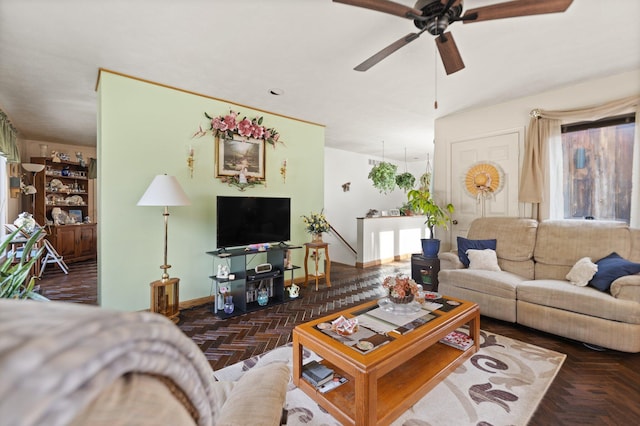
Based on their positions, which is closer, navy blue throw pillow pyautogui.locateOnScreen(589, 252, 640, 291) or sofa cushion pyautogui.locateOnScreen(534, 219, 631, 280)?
navy blue throw pillow pyautogui.locateOnScreen(589, 252, 640, 291)

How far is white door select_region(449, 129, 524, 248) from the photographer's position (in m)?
3.97

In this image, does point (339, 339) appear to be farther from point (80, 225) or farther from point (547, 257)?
point (80, 225)

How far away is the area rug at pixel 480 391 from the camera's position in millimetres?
1712

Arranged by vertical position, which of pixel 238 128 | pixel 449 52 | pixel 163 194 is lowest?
pixel 163 194

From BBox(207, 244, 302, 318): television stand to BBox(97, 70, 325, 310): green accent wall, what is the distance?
0.35 m

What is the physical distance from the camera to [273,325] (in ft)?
10.0

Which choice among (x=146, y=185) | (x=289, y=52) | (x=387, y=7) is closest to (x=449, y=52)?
(x=387, y=7)

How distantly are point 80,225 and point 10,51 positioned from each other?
4.51 metres

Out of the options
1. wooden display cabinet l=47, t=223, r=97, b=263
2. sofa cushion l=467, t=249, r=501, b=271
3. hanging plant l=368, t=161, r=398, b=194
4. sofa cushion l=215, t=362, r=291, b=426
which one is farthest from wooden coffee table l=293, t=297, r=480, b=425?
wooden display cabinet l=47, t=223, r=97, b=263

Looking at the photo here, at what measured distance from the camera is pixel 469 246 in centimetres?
370

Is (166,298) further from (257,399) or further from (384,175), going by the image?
(384,175)

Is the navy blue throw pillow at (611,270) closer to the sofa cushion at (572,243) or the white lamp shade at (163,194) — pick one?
the sofa cushion at (572,243)

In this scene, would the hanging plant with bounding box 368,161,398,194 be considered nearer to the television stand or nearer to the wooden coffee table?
the television stand

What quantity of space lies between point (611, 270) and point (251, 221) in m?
3.77
